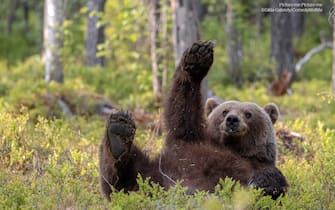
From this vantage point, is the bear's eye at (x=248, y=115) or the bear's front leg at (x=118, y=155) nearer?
the bear's front leg at (x=118, y=155)

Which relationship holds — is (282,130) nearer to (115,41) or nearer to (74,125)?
(74,125)

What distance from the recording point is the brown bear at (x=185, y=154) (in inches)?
234

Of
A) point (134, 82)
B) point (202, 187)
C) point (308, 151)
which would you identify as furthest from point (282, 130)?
point (134, 82)

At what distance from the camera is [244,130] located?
658 cm

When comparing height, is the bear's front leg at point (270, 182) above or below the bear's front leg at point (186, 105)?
below

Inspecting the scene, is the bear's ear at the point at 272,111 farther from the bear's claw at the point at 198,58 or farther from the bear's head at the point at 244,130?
the bear's claw at the point at 198,58

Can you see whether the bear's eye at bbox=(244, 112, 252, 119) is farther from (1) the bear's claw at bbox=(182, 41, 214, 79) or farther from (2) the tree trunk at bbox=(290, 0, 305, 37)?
(2) the tree trunk at bbox=(290, 0, 305, 37)

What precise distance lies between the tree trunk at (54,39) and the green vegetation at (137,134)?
8.9 inches

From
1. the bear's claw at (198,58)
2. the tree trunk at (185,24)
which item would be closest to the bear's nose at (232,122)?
the bear's claw at (198,58)

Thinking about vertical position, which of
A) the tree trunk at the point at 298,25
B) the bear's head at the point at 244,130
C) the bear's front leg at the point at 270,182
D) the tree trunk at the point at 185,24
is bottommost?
the tree trunk at the point at 298,25

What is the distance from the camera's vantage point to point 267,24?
96.1 feet

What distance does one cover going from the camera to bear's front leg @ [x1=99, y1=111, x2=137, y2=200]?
5867 mm

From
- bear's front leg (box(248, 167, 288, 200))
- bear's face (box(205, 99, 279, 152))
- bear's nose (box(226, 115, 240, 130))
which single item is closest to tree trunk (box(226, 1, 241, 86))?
bear's face (box(205, 99, 279, 152))

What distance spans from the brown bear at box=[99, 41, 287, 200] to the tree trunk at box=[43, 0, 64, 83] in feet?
24.1
